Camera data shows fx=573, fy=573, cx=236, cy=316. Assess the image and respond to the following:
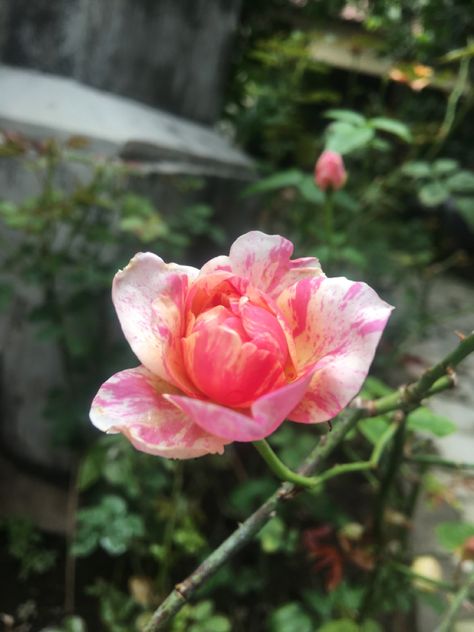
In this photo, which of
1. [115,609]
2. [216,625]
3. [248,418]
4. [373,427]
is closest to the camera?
[248,418]

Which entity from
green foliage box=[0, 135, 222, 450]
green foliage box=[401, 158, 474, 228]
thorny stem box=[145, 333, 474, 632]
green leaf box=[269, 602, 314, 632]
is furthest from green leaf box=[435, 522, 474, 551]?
green foliage box=[0, 135, 222, 450]

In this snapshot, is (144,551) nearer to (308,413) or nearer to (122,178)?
(122,178)

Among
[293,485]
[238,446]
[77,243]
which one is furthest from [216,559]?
[238,446]

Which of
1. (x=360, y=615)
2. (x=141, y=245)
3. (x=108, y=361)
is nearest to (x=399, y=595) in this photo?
(x=360, y=615)

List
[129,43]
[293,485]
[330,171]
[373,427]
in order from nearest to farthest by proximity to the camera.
A: [293,485] → [373,427] → [330,171] → [129,43]

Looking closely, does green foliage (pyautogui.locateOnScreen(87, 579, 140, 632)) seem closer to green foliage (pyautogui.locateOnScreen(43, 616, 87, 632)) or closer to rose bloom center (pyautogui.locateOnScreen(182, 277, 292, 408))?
green foliage (pyautogui.locateOnScreen(43, 616, 87, 632))

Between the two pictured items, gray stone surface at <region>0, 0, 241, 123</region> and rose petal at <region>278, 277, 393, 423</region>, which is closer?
rose petal at <region>278, 277, 393, 423</region>

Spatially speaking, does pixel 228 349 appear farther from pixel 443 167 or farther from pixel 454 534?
A: pixel 443 167
